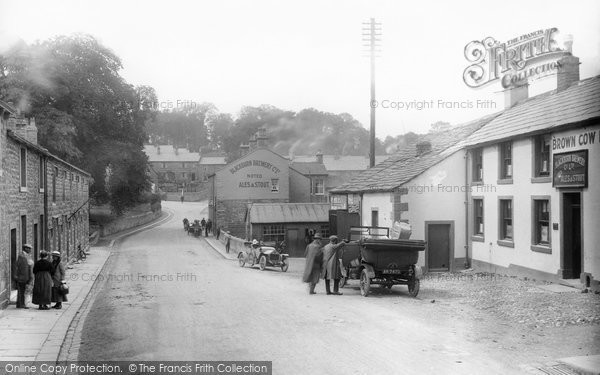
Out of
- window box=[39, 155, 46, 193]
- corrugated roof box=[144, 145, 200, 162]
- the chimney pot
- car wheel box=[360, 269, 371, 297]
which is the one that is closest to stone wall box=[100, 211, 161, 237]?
corrugated roof box=[144, 145, 200, 162]

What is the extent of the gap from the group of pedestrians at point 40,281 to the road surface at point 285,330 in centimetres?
104

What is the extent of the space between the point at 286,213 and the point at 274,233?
61.1 inches

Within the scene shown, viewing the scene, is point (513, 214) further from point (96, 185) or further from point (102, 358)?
point (96, 185)

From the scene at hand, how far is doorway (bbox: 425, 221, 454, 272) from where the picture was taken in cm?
2122

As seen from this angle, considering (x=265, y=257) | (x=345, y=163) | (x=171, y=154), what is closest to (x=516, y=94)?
(x=265, y=257)

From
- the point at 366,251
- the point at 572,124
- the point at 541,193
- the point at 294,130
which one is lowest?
the point at 366,251

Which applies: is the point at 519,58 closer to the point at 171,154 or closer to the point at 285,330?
the point at 285,330

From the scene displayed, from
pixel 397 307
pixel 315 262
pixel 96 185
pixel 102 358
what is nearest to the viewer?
pixel 102 358

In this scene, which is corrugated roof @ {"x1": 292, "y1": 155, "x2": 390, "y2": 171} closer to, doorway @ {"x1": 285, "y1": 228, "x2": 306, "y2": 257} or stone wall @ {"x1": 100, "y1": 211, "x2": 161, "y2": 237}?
stone wall @ {"x1": 100, "y1": 211, "x2": 161, "y2": 237}

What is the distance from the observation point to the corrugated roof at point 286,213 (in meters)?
Result: 36.4

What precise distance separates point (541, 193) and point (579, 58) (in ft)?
19.8

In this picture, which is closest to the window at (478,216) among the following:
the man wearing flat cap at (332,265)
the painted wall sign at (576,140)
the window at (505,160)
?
the window at (505,160)

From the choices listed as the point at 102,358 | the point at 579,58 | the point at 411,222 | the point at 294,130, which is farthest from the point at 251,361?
the point at 294,130

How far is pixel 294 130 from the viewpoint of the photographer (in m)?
95.2
